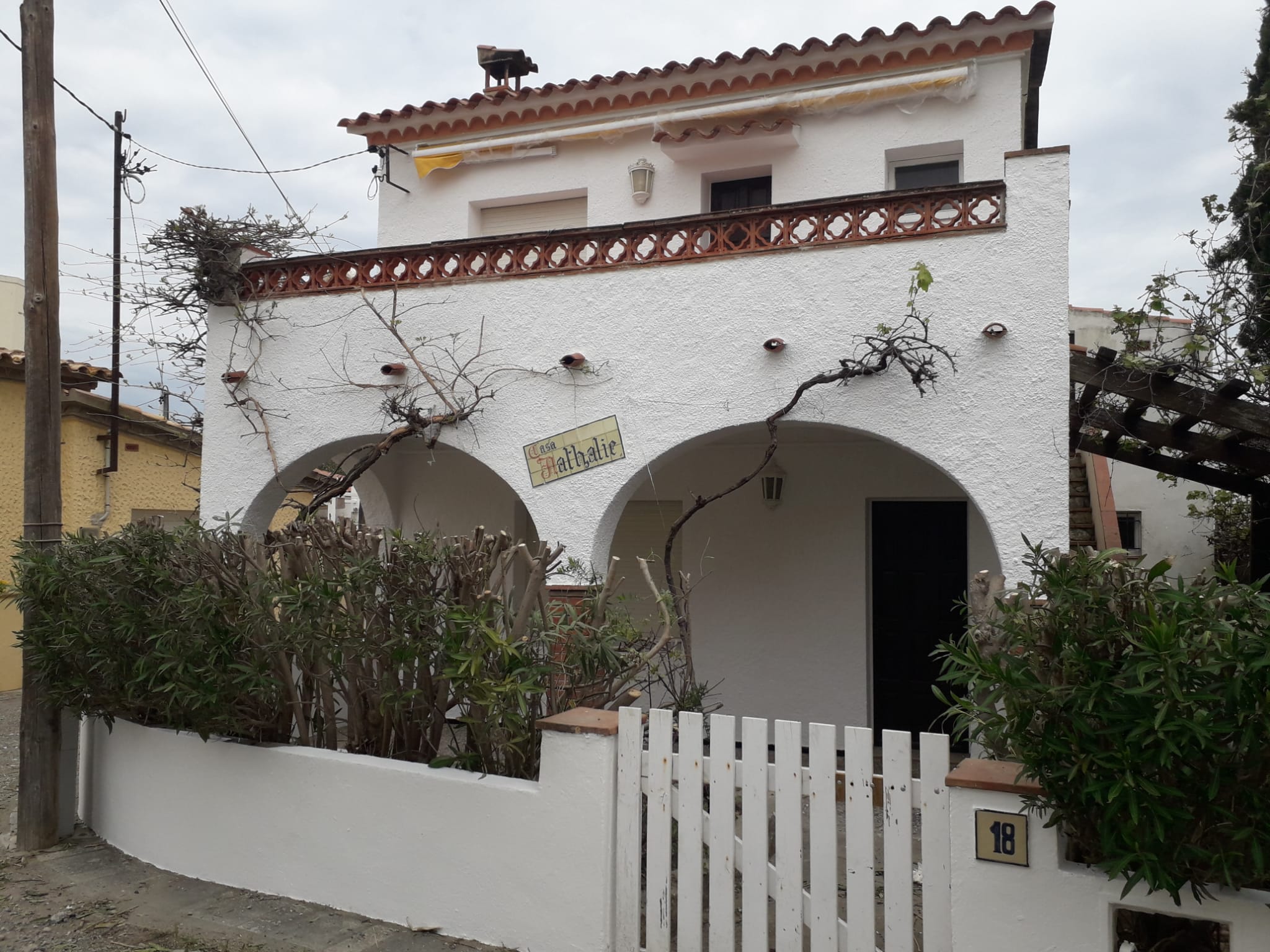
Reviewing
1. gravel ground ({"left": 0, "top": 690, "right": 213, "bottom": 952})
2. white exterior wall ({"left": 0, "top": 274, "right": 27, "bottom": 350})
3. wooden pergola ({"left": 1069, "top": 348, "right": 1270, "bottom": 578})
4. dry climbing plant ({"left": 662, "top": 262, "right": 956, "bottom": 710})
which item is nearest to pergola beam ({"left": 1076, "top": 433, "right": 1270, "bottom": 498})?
wooden pergola ({"left": 1069, "top": 348, "right": 1270, "bottom": 578})

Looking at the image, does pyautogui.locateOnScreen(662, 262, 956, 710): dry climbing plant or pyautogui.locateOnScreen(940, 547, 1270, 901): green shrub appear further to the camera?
pyautogui.locateOnScreen(662, 262, 956, 710): dry climbing plant

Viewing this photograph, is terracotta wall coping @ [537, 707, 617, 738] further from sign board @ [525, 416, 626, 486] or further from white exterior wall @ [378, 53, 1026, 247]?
white exterior wall @ [378, 53, 1026, 247]

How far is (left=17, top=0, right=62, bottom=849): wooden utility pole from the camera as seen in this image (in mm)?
5855

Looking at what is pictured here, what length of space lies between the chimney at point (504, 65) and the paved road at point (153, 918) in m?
8.79

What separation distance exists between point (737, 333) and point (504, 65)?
626 centimetres

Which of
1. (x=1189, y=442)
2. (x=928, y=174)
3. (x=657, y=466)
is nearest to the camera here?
(x=657, y=466)

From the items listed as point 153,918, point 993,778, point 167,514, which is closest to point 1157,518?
point 993,778

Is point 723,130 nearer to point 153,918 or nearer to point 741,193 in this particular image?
point 741,193

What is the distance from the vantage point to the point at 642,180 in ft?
30.1

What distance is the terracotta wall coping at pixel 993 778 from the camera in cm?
318

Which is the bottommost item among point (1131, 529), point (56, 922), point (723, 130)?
point (56, 922)

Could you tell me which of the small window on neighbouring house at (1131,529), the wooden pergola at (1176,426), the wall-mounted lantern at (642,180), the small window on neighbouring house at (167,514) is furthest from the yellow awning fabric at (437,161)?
the small window on neighbouring house at (1131,529)

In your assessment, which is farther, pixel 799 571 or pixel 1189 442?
pixel 799 571

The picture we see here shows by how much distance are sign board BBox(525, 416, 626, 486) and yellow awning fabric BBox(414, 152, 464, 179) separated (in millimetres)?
4071
